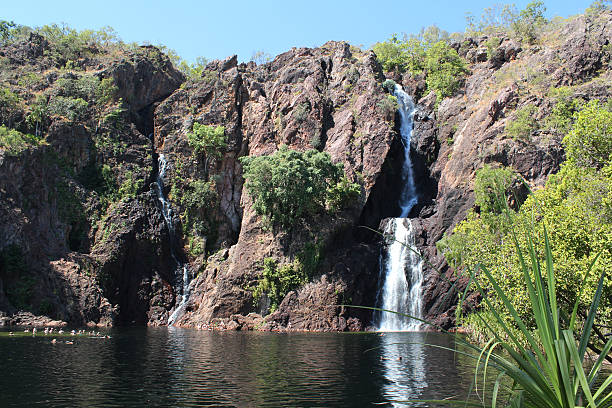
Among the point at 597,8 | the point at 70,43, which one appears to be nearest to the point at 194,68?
the point at 70,43

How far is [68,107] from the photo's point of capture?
6200cm

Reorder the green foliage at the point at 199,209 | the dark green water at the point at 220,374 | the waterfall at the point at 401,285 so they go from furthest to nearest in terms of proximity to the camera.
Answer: the green foliage at the point at 199,209, the waterfall at the point at 401,285, the dark green water at the point at 220,374

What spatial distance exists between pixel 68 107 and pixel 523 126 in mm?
56166

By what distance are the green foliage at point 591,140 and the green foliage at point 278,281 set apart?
103 ft

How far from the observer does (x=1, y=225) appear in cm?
4803

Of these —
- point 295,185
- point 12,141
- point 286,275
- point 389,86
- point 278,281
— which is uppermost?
point 389,86

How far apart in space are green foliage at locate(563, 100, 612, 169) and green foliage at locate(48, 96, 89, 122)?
59.2m

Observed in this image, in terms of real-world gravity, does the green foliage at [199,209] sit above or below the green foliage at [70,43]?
below

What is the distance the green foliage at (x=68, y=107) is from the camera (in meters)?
61.0

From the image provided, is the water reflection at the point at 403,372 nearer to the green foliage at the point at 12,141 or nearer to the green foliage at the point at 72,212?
the green foliage at the point at 72,212

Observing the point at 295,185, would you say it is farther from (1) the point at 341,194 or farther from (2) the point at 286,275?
(2) the point at 286,275

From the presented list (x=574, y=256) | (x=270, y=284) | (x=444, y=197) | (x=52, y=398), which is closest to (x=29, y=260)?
(x=270, y=284)

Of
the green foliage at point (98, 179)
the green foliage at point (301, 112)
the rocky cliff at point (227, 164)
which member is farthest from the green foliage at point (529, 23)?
the green foliage at point (98, 179)

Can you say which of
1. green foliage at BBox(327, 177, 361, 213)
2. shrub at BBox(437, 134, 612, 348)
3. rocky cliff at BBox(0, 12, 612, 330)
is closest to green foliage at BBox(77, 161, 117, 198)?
rocky cliff at BBox(0, 12, 612, 330)
